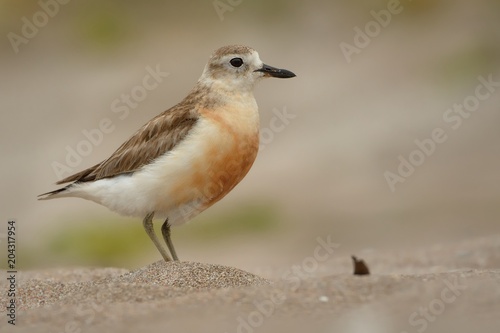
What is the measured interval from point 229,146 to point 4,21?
57.3ft

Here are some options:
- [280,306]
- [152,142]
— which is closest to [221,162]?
[152,142]

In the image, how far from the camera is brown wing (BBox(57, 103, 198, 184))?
26.7 ft

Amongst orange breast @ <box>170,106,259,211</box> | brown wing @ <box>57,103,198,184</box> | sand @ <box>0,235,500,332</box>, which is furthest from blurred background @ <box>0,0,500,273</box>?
sand @ <box>0,235,500,332</box>

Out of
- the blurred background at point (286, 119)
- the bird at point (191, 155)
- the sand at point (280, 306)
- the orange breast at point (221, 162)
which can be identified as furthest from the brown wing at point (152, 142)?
the blurred background at point (286, 119)

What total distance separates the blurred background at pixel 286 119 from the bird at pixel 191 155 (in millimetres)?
5030

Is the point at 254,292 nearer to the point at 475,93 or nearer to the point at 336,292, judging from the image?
the point at 336,292

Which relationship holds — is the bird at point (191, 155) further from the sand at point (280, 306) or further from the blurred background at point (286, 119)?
the blurred background at point (286, 119)

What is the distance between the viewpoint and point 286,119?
20.1 meters

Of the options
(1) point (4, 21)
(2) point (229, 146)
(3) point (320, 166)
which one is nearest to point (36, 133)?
(1) point (4, 21)

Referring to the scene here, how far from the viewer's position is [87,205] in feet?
60.1

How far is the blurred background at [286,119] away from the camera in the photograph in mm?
15172

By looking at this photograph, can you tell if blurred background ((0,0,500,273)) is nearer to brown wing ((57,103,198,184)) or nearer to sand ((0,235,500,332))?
brown wing ((57,103,198,184))

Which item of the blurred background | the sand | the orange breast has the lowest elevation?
the sand

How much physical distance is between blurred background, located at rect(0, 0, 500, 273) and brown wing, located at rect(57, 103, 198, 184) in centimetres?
499
